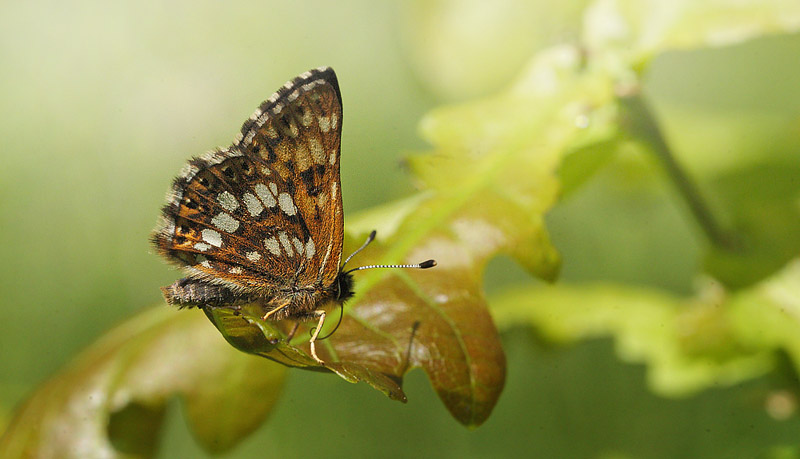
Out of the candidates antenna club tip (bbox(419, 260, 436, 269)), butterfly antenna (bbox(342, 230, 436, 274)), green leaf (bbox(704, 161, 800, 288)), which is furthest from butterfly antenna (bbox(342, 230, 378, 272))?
green leaf (bbox(704, 161, 800, 288))

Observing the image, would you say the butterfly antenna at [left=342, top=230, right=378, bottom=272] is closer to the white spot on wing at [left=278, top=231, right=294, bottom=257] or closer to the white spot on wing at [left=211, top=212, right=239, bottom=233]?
the white spot on wing at [left=278, top=231, right=294, bottom=257]

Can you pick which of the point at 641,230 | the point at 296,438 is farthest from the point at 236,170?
the point at 641,230

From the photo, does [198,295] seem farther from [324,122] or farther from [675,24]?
[675,24]

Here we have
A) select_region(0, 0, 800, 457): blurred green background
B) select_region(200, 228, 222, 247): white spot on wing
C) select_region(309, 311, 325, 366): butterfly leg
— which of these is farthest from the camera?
select_region(0, 0, 800, 457): blurred green background

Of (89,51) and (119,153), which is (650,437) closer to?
(119,153)

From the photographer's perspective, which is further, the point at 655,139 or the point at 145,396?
the point at 655,139


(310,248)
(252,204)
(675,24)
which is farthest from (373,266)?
(675,24)

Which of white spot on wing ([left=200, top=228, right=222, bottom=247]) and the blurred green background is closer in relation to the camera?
white spot on wing ([left=200, top=228, right=222, bottom=247])

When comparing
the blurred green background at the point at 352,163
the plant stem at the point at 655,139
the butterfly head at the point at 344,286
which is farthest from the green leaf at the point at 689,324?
the butterfly head at the point at 344,286
